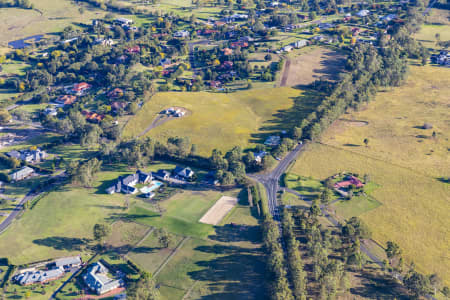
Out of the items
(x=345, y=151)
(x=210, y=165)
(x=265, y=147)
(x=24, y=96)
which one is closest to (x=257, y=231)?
(x=210, y=165)

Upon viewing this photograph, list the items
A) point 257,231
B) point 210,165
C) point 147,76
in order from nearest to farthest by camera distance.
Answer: point 257,231 < point 210,165 < point 147,76

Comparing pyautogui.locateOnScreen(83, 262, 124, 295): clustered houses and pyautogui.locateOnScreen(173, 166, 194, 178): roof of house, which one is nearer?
pyautogui.locateOnScreen(83, 262, 124, 295): clustered houses

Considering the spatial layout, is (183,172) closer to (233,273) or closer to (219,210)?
(219,210)

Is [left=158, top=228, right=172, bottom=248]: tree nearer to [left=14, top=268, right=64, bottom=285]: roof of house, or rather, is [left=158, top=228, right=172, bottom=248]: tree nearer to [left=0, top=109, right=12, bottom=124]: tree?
[left=14, top=268, right=64, bottom=285]: roof of house

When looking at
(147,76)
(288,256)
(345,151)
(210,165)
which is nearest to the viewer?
(288,256)

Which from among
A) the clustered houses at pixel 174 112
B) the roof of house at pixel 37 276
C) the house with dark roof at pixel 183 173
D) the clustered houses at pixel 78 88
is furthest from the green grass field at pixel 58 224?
the clustered houses at pixel 78 88

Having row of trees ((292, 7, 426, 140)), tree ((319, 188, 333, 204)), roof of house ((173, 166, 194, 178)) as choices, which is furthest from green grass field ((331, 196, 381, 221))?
roof of house ((173, 166, 194, 178))

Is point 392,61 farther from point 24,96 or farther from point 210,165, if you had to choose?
point 24,96
